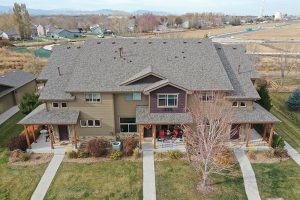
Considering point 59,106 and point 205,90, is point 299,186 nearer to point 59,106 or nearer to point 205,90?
point 205,90

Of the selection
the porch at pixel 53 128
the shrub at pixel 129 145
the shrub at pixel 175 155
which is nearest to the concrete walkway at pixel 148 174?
the shrub at pixel 129 145

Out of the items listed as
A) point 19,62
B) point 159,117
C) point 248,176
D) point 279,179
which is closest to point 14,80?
point 159,117

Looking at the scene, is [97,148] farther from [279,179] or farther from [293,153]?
[293,153]

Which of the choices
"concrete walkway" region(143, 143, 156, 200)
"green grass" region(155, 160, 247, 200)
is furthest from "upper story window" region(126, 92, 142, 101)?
"green grass" region(155, 160, 247, 200)

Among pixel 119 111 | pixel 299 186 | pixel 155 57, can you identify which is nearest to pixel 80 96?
pixel 119 111

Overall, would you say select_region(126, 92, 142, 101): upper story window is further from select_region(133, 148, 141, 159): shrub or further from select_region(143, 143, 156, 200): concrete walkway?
select_region(133, 148, 141, 159): shrub
